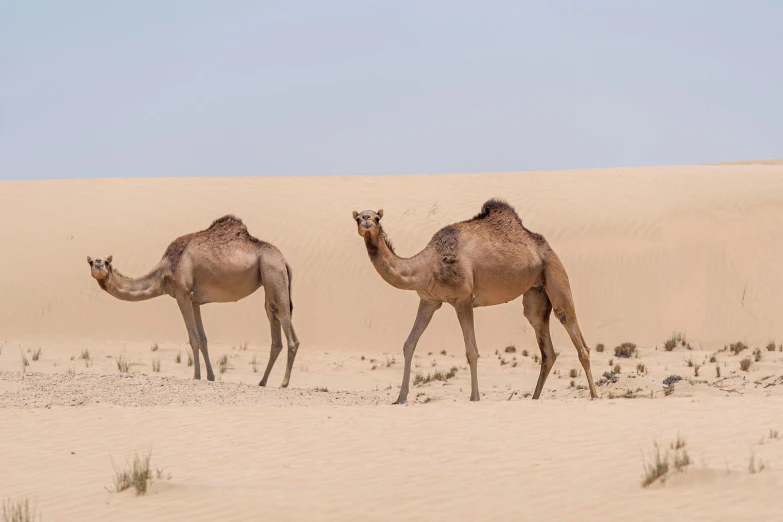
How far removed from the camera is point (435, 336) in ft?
83.0

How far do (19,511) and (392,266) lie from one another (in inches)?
245

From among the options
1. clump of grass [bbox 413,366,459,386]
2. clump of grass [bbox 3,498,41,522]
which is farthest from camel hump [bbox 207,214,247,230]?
clump of grass [bbox 3,498,41,522]

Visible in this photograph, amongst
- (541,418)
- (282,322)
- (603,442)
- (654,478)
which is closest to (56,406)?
(282,322)

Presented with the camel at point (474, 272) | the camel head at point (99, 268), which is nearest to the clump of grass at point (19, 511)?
the camel at point (474, 272)

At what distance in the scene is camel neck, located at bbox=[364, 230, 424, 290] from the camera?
12.4m

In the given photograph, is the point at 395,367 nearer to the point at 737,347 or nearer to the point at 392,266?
the point at 737,347

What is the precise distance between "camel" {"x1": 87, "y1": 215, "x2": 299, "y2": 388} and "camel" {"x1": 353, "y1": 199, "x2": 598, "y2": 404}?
375 cm

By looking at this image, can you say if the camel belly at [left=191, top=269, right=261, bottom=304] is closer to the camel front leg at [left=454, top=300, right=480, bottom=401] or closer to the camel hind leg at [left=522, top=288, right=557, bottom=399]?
the camel front leg at [left=454, top=300, right=480, bottom=401]

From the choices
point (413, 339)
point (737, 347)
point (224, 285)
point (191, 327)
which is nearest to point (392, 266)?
point (413, 339)

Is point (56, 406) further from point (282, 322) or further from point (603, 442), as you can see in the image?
point (603, 442)

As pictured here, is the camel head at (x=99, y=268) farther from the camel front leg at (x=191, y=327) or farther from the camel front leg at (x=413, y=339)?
the camel front leg at (x=413, y=339)

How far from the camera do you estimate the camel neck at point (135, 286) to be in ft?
51.3

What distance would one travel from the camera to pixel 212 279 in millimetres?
16094

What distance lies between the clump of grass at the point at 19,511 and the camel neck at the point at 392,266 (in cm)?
541
